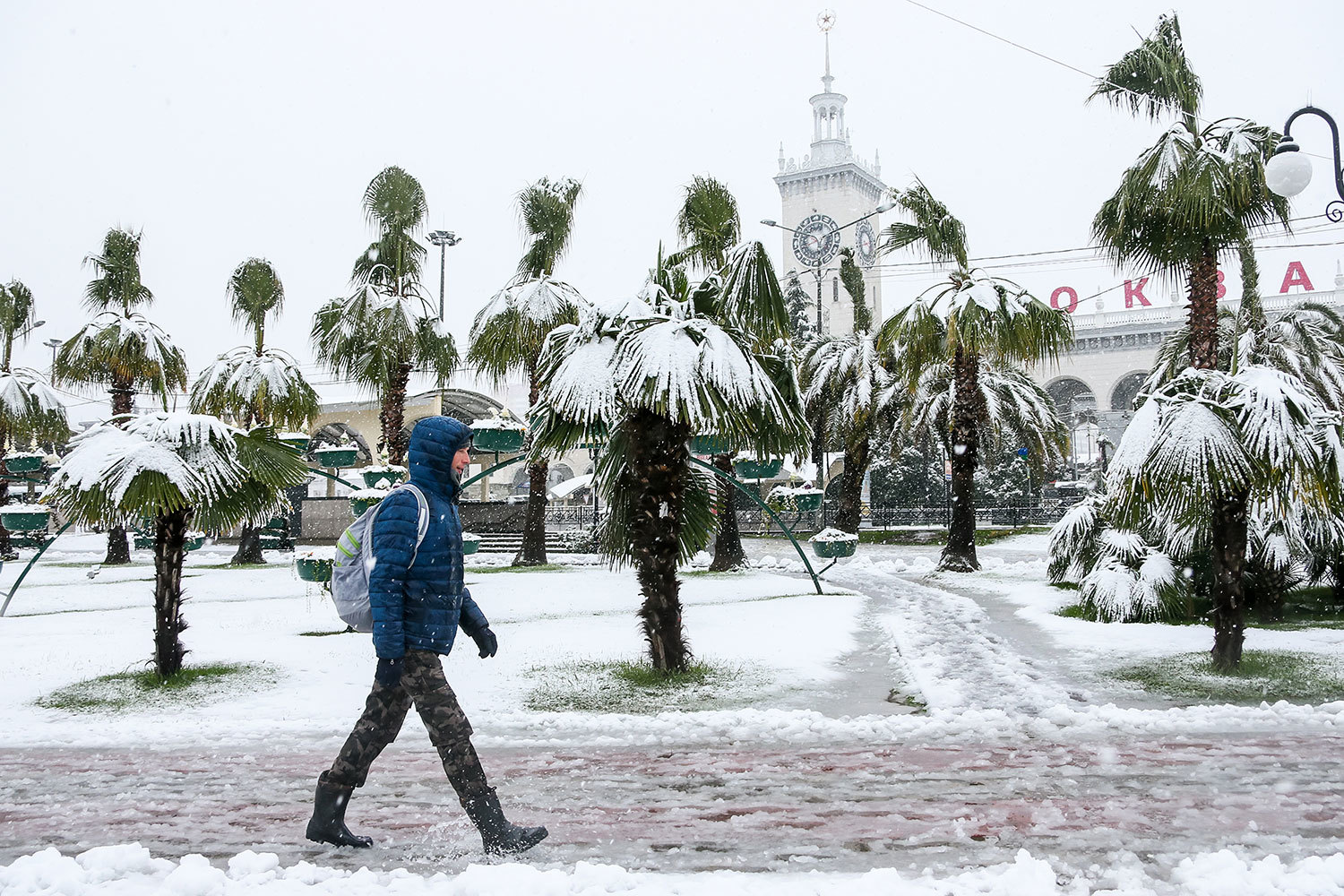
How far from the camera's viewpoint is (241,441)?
25.5ft

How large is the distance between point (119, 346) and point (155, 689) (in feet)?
46.5

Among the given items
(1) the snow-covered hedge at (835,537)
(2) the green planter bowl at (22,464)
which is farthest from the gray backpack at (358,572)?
(2) the green planter bowl at (22,464)

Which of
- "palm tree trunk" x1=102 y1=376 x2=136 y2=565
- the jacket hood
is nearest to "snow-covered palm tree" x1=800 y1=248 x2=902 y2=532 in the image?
"palm tree trunk" x1=102 y1=376 x2=136 y2=565

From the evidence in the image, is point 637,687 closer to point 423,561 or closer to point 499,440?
point 423,561

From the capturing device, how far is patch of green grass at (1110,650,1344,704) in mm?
6738

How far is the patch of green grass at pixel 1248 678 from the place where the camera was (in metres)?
6.74

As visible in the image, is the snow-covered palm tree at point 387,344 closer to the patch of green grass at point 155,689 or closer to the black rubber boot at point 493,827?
the patch of green grass at point 155,689

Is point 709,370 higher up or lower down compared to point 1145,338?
lower down

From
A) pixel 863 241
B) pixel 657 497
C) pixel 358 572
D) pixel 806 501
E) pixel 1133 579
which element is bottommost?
pixel 1133 579

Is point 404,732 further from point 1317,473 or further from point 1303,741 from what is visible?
point 1317,473

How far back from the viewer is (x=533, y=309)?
17500 mm

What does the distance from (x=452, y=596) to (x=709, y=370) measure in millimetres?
3406

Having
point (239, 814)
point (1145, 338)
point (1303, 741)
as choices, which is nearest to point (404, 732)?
point (239, 814)

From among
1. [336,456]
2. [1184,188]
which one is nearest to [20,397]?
[336,456]
